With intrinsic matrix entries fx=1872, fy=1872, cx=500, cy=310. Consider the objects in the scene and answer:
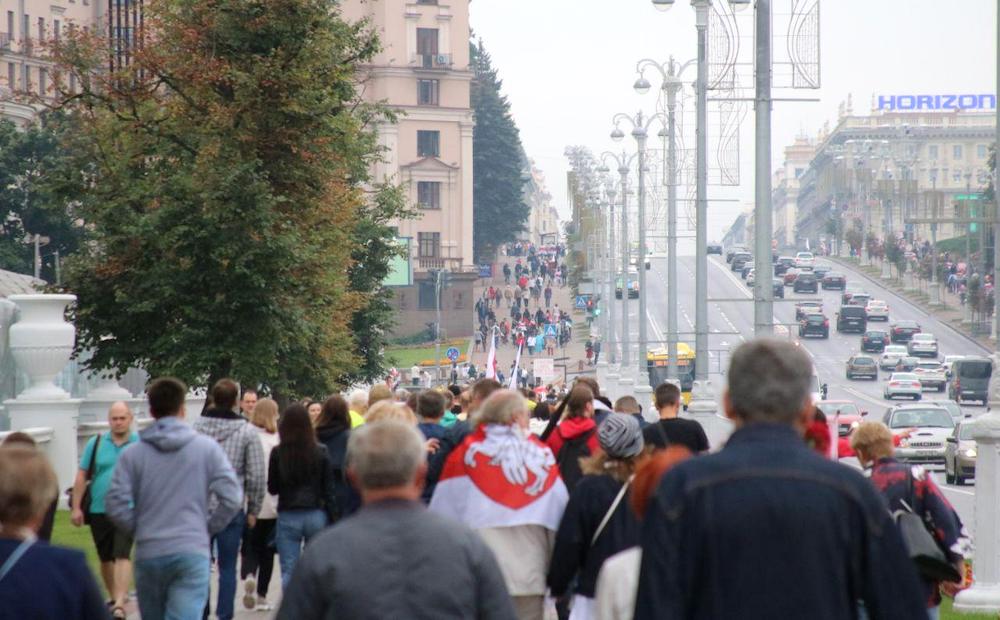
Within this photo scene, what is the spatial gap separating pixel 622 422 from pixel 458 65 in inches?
4700

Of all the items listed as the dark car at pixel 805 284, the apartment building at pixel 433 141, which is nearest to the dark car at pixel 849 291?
the dark car at pixel 805 284

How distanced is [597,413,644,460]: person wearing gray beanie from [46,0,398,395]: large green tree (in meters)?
17.1

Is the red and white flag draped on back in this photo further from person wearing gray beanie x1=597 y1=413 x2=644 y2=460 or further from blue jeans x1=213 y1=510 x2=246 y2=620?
blue jeans x1=213 y1=510 x2=246 y2=620

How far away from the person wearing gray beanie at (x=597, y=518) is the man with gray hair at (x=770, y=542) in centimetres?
361

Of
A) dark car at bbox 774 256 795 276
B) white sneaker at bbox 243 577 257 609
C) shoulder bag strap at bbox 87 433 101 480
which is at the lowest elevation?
white sneaker at bbox 243 577 257 609

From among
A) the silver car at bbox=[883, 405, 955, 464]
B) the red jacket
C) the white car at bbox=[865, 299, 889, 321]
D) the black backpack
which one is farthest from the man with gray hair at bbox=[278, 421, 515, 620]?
the white car at bbox=[865, 299, 889, 321]

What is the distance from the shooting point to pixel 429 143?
127125 millimetres

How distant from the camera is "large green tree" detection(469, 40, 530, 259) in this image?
14838 cm

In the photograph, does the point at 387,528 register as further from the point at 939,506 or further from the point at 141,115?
the point at 141,115

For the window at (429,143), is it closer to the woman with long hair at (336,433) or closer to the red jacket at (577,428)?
the woman with long hair at (336,433)

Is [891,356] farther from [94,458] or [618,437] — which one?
[618,437]

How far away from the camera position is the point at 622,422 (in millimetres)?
8578

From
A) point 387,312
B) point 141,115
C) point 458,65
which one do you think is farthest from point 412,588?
point 458,65

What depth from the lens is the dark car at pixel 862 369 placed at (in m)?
87.1
